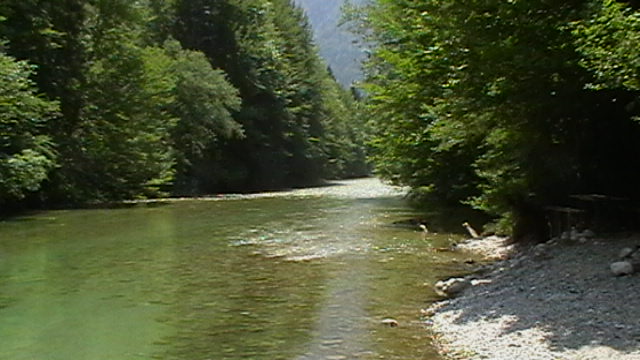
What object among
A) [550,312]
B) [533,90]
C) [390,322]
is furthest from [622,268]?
[533,90]

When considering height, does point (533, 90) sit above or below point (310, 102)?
below

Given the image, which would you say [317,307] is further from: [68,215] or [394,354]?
[68,215]

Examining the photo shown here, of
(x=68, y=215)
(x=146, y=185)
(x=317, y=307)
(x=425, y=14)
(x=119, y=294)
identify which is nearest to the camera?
(x=317, y=307)

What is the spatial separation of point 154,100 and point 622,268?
112ft

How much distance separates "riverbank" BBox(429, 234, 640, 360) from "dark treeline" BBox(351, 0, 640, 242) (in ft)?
7.66

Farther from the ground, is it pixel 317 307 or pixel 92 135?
pixel 92 135

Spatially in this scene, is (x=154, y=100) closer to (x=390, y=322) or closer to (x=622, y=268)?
(x=390, y=322)

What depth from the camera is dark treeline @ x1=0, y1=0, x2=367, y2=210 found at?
3200 cm

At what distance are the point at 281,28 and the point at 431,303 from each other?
60271 millimetres

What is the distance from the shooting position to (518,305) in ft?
33.7

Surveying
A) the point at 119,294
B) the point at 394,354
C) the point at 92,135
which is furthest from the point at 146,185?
the point at 394,354

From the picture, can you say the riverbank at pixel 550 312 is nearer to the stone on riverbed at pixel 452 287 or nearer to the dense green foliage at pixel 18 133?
the stone on riverbed at pixel 452 287

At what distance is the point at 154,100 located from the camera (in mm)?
41188

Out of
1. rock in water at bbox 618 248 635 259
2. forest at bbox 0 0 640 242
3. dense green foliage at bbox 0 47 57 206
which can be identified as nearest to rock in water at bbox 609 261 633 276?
rock in water at bbox 618 248 635 259
